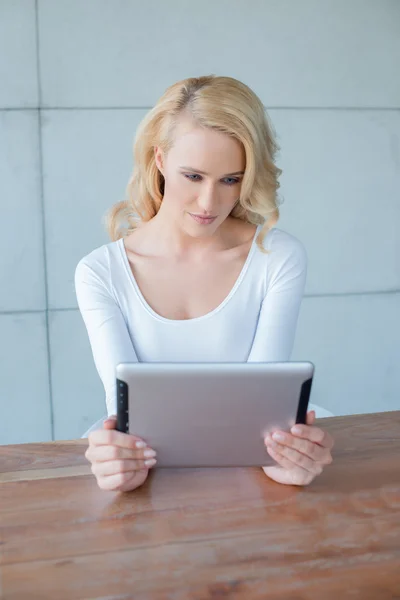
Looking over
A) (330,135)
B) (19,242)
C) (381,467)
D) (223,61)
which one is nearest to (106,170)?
(19,242)

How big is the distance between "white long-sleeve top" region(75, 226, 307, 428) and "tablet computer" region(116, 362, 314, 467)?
475mm

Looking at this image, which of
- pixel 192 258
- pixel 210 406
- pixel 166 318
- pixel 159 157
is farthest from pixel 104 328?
pixel 210 406

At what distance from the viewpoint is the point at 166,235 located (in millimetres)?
1875

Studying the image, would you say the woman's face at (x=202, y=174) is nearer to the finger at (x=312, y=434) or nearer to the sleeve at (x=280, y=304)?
the sleeve at (x=280, y=304)

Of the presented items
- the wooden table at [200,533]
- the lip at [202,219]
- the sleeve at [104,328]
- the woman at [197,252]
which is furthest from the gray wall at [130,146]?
the wooden table at [200,533]

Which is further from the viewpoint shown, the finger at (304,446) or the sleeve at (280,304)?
the sleeve at (280,304)

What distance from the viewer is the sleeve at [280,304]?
5.54ft

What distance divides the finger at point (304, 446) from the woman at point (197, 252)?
1.43 feet

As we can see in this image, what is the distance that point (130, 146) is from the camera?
9.51 feet

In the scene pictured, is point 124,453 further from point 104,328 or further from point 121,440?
point 104,328

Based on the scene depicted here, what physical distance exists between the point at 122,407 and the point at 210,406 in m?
0.15

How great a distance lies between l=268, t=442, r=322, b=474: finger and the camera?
47.4 inches

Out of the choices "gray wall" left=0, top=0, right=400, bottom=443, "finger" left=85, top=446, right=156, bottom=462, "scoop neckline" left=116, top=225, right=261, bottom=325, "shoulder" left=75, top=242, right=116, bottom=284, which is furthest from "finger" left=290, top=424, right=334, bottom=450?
"gray wall" left=0, top=0, right=400, bottom=443

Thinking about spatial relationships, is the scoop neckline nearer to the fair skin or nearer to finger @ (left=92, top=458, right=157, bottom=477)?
the fair skin
